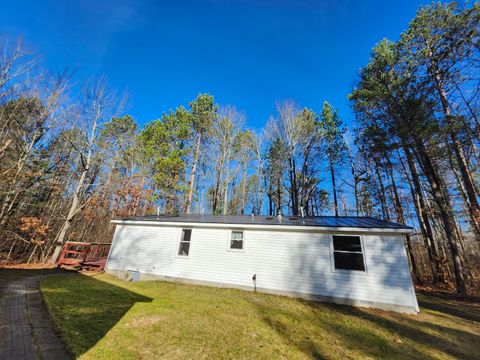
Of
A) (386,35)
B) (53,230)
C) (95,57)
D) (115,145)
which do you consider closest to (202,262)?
(115,145)

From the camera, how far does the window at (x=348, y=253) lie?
24.2 ft

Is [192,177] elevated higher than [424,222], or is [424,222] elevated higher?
[192,177]

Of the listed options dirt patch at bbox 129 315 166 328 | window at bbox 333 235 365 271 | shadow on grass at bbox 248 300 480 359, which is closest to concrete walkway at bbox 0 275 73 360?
dirt patch at bbox 129 315 166 328

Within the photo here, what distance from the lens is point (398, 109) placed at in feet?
38.8

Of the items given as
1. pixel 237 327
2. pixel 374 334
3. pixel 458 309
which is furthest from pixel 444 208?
pixel 237 327

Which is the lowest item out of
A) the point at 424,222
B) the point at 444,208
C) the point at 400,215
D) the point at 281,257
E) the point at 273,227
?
the point at 281,257

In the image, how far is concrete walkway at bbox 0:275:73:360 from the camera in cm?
299

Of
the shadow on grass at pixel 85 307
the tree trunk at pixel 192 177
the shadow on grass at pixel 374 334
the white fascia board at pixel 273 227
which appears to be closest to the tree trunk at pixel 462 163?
the white fascia board at pixel 273 227

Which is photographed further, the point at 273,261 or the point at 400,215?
the point at 400,215

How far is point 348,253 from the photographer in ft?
24.6

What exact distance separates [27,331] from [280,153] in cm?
1911

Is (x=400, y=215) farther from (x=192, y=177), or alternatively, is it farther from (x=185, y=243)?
(x=192, y=177)

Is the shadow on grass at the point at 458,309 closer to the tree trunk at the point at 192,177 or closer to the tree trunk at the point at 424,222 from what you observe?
the tree trunk at the point at 424,222

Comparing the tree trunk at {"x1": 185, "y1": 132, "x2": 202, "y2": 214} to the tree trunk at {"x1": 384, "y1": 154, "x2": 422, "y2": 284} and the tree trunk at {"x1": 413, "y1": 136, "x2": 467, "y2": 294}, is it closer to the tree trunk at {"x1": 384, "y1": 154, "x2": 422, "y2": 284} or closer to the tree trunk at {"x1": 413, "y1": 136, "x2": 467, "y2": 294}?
the tree trunk at {"x1": 384, "y1": 154, "x2": 422, "y2": 284}
